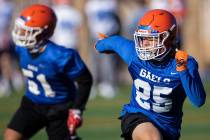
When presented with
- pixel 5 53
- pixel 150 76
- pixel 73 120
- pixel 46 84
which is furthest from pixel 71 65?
pixel 5 53

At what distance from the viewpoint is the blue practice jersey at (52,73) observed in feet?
27.0

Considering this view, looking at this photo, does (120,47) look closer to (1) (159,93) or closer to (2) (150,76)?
(2) (150,76)

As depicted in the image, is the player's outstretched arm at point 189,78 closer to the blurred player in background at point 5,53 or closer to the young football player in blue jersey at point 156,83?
the young football player in blue jersey at point 156,83

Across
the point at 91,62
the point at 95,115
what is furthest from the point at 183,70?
the point at 91,62

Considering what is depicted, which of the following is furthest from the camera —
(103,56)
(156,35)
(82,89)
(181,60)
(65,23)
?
(103,56)

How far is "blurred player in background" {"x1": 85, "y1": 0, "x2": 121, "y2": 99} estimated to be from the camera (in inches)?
635

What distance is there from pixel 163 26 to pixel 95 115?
6.16 m

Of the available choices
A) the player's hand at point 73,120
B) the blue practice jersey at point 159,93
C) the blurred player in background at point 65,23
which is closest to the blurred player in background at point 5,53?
the blurred player in background at point 65,23

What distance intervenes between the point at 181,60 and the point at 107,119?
5982 millimetres

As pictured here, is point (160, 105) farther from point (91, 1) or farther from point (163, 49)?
point (91, 1)

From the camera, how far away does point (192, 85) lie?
7020 mm

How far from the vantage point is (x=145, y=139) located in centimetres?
701

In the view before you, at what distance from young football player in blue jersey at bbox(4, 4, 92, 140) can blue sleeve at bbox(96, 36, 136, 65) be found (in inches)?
16.3

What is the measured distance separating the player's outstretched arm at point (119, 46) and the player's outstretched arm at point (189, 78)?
728mm
